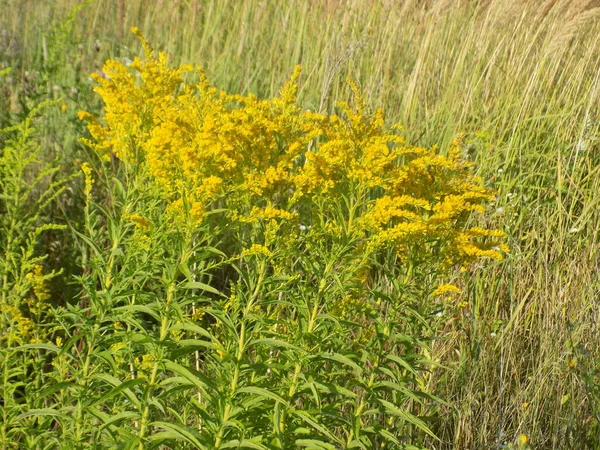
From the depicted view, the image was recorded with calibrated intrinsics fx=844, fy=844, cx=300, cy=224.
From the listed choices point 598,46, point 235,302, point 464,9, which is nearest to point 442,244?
point 235,302

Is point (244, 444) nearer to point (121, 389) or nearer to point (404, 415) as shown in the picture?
point (121, 389)

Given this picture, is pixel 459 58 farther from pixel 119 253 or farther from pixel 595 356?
pixel 119 253

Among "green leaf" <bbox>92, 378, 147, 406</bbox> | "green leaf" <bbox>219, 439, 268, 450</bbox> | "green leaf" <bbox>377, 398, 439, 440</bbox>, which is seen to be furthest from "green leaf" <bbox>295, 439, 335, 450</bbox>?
"green leaf" <bbox>92, 378, 147, 406</bbox>

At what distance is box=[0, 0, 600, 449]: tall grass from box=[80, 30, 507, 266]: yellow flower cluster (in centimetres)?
84

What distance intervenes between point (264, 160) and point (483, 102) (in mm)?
2209

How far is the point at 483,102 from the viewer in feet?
13.9

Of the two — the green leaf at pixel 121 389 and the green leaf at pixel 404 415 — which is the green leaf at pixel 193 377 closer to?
the green leaf at pixel 121 389

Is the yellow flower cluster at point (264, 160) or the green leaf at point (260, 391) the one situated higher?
the yellow flower cluster at point (264, 160)

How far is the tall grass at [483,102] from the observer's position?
321 cm

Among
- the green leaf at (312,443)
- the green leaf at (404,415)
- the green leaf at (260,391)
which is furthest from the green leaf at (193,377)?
the green leaf at (404,415)

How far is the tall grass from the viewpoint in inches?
126

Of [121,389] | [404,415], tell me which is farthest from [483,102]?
[121,389]

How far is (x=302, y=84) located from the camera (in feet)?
15.6

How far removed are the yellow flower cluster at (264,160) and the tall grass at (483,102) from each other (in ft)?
2.75
